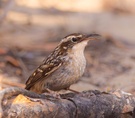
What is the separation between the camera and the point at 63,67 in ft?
21.0

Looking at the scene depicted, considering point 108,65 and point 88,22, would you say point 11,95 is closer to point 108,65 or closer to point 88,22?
point 108,65

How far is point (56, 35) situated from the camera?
39.8 ft

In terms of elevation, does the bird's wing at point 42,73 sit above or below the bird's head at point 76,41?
below

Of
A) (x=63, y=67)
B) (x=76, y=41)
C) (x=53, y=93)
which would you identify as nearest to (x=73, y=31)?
(x=76, y=41)

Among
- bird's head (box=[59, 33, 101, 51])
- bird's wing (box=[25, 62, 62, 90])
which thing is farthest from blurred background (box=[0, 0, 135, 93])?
bird's head (box=[59, 33, 101, 51])

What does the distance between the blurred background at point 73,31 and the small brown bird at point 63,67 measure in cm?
49

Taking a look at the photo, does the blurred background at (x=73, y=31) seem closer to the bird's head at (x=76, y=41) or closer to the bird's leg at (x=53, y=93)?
the bird's leg at (x=53, y=93)

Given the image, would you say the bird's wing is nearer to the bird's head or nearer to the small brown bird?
the small brown bird

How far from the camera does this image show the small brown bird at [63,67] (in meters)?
6.32

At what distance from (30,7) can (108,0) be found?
6.74 ft

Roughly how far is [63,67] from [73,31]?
616cm

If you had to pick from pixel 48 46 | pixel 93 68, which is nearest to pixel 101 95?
pixel 93 68

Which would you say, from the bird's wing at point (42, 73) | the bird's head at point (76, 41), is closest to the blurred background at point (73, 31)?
the bird's wing at point (42, 73)

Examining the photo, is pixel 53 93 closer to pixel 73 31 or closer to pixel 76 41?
pixel 76 41
